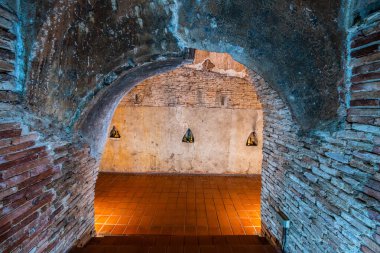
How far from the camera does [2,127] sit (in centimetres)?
160

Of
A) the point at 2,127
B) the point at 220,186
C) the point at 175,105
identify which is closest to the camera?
the point at 2,127

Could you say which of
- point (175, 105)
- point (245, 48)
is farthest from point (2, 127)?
point (175, 105)

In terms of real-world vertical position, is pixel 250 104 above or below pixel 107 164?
above

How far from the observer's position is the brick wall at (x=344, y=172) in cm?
159

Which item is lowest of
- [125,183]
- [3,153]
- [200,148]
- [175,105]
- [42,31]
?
[125,183]

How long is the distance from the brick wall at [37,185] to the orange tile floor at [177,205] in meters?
1.71

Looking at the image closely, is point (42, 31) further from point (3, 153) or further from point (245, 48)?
point (245, 48)

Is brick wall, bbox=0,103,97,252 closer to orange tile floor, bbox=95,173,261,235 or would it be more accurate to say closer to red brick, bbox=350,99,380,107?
orange tile floor, bbox=95,173,261,235

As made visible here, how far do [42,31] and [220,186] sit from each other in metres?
5.94

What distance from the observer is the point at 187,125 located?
7.32 m

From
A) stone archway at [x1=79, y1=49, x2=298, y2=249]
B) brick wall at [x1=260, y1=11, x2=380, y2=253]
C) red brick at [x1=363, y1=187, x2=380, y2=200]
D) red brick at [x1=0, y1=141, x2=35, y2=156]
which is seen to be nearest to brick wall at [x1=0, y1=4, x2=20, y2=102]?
red brick at [x1=0, y1=141, x2=35, y2=156]

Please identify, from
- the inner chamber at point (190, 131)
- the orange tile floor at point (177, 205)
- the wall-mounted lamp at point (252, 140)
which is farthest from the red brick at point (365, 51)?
the wall-mounted lamp at point (252, 140)

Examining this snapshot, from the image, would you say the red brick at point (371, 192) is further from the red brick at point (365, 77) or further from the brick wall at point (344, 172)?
the red brick at point (365, 77)

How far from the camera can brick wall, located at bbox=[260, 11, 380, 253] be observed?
159cm
